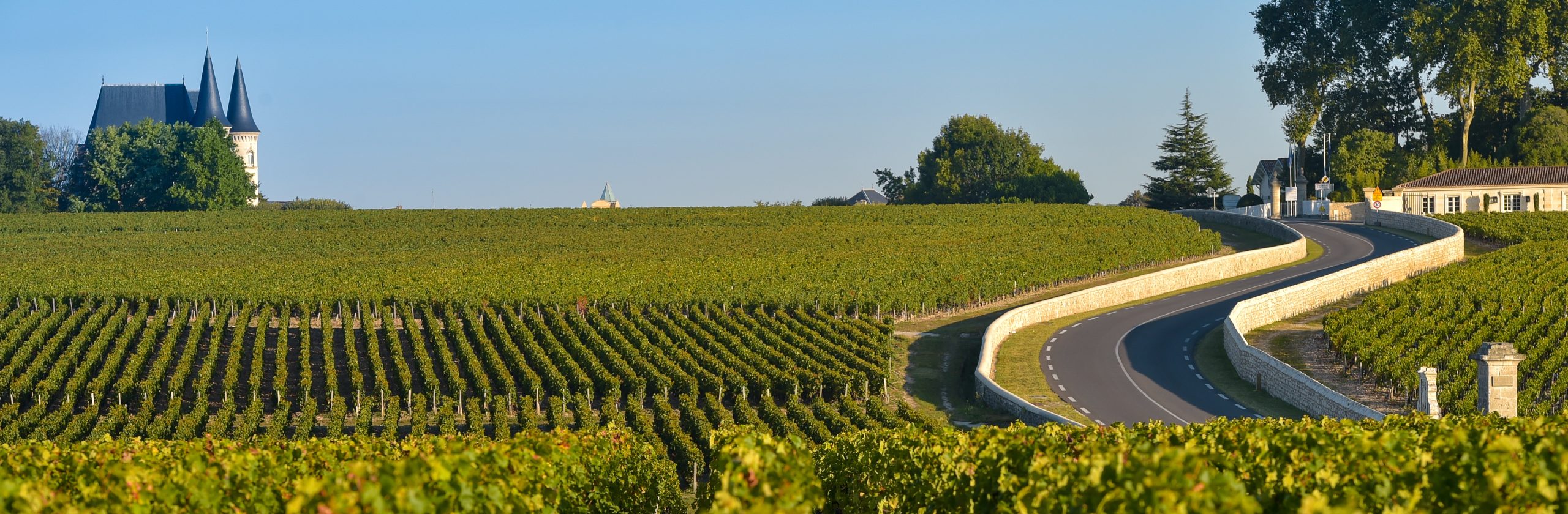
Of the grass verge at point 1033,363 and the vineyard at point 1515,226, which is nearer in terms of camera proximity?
the grass verge at point 1033,363

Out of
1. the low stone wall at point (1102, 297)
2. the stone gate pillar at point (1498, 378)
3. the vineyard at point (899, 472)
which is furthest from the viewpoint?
the low stone wall at point (1102, 297)

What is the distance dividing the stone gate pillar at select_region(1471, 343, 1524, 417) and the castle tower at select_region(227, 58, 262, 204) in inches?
5190

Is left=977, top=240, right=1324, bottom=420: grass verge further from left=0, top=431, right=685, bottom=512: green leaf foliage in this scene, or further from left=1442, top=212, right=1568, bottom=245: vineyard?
left=1442, top=212, right=1568, bottom=245: vineyard

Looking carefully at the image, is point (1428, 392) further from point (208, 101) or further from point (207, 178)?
point (208, 101)

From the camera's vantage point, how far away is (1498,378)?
27750mm

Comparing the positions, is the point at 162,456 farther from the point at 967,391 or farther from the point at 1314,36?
the point at 1314,36

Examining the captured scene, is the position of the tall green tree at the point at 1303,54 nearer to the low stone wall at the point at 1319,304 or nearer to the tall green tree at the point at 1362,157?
the tall green tree at the point at 1362,157

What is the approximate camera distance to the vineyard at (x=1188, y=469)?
10.9 m

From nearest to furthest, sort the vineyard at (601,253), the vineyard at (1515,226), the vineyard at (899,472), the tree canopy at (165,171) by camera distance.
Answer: the vineyard at (899,472), the vineyard at (601,253), the vineyard at (1515,226), the tree canopy at (165,171)

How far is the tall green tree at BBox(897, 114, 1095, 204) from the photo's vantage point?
120562mm

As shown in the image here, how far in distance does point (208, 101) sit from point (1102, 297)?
112 m

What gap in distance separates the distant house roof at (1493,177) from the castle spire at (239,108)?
107 m

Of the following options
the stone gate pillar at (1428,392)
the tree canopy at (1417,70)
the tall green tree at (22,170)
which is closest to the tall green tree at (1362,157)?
the tree canopy at (1417,70)

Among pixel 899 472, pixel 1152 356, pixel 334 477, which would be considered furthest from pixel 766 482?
pixel 1152 356
